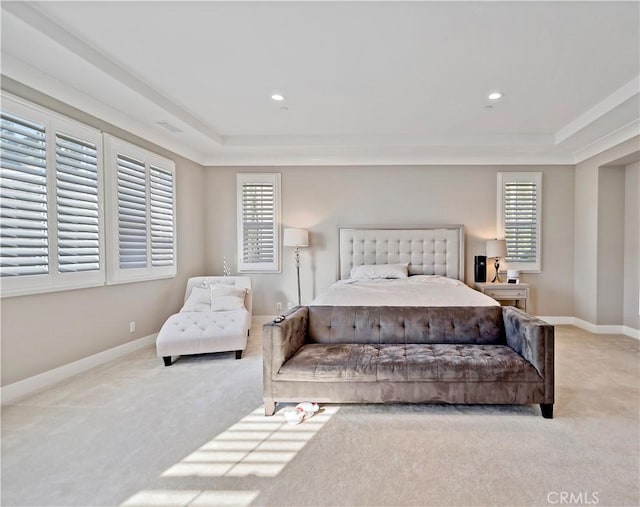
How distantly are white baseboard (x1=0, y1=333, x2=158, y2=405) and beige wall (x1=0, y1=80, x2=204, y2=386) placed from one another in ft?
0.15

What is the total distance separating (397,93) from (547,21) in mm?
1338

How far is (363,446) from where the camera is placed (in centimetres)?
198

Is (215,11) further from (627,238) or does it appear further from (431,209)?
(627,238)

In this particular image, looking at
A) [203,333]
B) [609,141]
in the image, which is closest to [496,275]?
[609,141]

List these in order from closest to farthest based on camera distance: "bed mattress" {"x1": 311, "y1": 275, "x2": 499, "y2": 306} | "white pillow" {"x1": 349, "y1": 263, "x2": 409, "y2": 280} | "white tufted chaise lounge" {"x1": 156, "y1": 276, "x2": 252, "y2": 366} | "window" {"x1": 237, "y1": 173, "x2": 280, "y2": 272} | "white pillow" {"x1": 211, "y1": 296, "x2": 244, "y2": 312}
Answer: "bed mattress" {"x1": 311, "y1": 275, "x2": 499, "y2": 306}
"white tufted chaise lounge" {"x1": 156, "y1": 276, "x2": 252, "y2": 366}
"white pillow" {"x1": 211, "y1": 296, "x2": 244, "y2": 312}
"white pillow" {"x1": 349, "y1": 263, "x2": 409, "y2": 280}
"window" {"x1": 237, "y1": 173, "x2": 280, "y2": 272}

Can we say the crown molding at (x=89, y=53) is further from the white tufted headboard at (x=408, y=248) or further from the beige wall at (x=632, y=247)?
the beige wall at (x=632, y=247)

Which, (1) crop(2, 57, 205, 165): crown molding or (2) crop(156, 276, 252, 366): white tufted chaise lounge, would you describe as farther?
(2) crop(156, 276, 252, 366): white tufted chaise lounge

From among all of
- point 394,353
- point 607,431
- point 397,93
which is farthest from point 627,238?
point 394,353

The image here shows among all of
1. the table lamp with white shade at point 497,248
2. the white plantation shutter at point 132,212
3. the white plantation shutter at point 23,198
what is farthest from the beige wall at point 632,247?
the white plantation shutter at point 23,198

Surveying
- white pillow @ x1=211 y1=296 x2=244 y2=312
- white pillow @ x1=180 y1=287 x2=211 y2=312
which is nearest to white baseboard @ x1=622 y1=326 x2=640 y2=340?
white pillow @ x1=211 y1=296 x2=244 y2=312

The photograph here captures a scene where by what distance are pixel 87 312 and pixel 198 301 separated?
1.18 m

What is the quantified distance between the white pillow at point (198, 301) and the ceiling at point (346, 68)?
2054 mm

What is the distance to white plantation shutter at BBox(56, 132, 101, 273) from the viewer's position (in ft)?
9.78

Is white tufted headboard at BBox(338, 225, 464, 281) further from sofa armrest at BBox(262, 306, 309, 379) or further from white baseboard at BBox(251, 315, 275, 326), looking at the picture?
sofa armrest at BBox(262, 306, 309, 379)
